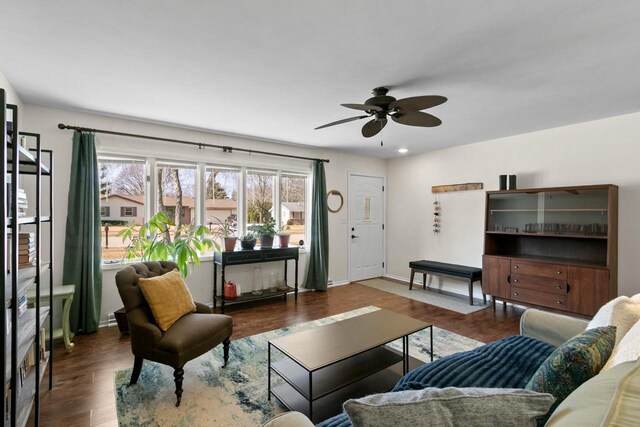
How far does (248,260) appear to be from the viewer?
169 inches

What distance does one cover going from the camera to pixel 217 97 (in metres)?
3.01

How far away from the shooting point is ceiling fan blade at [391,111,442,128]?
8.29ft

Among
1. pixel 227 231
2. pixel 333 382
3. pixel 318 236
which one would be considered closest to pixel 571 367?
pixel 333 382

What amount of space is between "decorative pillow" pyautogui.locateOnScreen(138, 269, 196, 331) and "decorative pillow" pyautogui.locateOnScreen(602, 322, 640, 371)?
8.25ft

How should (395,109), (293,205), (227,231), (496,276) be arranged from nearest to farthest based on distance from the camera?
(395,109) < (496,276) < (227,231) < (293,205)

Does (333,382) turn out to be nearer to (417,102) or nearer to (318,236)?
(417,102)

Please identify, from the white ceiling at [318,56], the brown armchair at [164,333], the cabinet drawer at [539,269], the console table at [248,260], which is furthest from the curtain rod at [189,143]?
the cabinet drawer at [539,269]

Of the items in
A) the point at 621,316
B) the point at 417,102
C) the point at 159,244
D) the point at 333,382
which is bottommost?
the point at 333,382

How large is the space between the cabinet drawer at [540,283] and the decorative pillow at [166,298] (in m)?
3.85

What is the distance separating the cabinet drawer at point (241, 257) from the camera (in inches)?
162

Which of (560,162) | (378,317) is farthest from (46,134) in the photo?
(560,162)

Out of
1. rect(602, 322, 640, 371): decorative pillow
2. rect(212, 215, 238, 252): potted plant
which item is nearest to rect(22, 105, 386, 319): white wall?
rect(212, 215, 238, 252): potted plant

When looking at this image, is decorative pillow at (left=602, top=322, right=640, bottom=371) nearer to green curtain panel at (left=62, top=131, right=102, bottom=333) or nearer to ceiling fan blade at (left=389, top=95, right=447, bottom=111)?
ceiling fan blade at (left=389, top=95, right=447, bottom=111)

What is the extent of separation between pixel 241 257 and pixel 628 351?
381 centimetres
